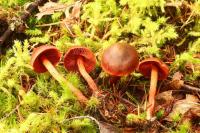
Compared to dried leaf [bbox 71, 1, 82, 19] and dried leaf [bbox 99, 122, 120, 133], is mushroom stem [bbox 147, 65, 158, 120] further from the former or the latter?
dried leaf [bbox 71, 1, 82, 19]

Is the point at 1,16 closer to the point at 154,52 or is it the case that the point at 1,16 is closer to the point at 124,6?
the point at 124,6

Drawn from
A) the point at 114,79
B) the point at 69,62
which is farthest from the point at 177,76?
the point at 69,62

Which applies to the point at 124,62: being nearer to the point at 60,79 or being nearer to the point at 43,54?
the point at 60,79

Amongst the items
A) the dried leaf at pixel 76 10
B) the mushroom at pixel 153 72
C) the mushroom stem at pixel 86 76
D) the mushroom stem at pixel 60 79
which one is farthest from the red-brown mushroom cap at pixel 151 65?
the dried leaf at pixel 76 10

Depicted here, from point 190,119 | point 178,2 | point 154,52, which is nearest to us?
point 190,119

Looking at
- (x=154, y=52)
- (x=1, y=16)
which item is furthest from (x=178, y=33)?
(x=1, y=16)

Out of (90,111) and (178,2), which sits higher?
(178,2)

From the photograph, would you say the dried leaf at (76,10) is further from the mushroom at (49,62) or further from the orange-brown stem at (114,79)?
the orange-brown stem at (114,79)

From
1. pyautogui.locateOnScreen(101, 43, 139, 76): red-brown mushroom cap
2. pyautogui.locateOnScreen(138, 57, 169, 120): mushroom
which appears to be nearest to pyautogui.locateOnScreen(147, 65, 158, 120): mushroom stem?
pyautogui.locateOnScreen(138, 57, 169, 120): mushroom
